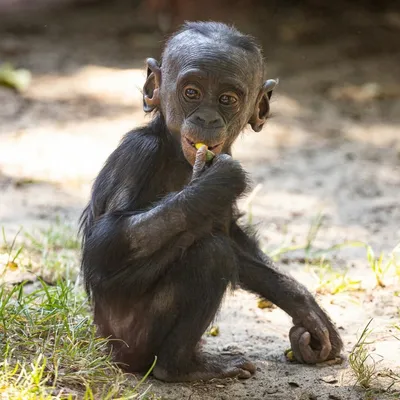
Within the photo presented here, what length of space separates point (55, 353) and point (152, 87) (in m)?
1.73

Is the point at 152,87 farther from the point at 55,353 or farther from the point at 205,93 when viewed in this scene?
the point at 55,353

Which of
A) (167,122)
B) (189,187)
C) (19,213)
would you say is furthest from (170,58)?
(19,213)

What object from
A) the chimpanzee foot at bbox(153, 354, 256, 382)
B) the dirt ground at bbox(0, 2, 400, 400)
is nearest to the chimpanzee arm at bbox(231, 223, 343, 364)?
the dirt ground at bbox(0, 2, 400, 400)

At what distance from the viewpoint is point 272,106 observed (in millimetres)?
10188

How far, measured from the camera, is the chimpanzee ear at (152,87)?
5031 mm

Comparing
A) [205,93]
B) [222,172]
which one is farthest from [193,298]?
[205,93]

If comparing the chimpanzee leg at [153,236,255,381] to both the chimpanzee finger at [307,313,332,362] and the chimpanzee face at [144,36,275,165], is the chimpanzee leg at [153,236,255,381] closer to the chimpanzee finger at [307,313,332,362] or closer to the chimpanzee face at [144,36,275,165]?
the chimpanzee face at [144,36,275,165]

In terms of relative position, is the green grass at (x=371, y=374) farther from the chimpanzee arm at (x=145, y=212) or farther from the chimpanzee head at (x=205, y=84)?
the chimpanzee head at (x=205, y=84)

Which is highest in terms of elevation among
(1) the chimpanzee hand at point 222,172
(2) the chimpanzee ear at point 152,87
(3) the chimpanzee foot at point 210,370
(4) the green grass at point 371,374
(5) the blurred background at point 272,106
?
(2) the chimpanzee ear at point 152,87

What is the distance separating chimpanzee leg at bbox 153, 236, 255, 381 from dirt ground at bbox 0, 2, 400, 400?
0.36 ft

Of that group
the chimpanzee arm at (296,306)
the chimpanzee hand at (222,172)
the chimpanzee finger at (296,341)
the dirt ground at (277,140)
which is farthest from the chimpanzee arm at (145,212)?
the chimpanzee finger at (296,341)

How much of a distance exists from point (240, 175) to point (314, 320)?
46.9 inches

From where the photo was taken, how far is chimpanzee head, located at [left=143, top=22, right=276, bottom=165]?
4590 millimetres

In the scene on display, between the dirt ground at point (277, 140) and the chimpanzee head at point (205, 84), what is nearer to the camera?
the chimpanzee head at point (205, 84)
